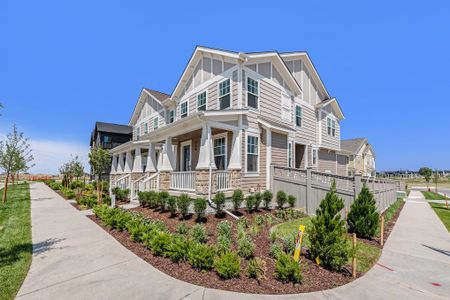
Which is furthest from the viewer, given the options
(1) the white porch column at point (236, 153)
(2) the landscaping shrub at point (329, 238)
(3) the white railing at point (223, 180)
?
(1) the white porch column at point (236, 153)

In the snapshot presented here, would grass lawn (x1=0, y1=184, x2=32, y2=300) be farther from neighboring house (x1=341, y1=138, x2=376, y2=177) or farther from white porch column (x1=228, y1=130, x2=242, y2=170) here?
neighboring house (x1=341, y1=138, x2=376, y2=177)

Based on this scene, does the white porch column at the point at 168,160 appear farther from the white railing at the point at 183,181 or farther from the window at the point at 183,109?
the window at the point at 183,109

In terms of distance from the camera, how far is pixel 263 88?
471 inches

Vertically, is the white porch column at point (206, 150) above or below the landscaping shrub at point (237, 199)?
above

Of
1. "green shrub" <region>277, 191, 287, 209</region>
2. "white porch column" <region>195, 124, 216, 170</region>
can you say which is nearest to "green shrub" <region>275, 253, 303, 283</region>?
"white porch column" <region>195, 124, 216, 170</region>

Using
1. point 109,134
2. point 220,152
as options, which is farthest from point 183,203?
point 109,134

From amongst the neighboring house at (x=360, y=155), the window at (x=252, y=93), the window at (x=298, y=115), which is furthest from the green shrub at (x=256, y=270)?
the neighboring house at (x=360, y=155)

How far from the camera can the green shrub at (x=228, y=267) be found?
403 centimetres

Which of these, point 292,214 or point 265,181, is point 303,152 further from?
point 292,214

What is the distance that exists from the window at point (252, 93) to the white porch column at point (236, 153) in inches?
76.9

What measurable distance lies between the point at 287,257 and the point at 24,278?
15.6 feet

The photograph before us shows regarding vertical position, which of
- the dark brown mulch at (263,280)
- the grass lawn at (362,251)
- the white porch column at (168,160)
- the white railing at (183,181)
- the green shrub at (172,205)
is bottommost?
the grass lawn at (362,251)

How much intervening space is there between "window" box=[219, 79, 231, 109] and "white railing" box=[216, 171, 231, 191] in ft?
11.5

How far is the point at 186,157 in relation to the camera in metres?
14.6
